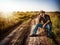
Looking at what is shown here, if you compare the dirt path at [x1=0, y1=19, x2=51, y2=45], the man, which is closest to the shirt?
the man

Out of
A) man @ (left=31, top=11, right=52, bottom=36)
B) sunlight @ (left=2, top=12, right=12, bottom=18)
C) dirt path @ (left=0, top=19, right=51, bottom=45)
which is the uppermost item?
sunlight @ (left=2, top=12, right=12, bottom=18)

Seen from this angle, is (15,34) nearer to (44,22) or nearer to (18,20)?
(18,20)

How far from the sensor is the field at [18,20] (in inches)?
77.9

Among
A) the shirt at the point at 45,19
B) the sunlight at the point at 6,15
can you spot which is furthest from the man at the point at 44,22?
the sunlight at the point at 6,15

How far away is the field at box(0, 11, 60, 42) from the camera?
77.9 inches

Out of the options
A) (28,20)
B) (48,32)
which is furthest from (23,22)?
(48,32)

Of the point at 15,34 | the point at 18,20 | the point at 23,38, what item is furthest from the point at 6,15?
the point at 23,38

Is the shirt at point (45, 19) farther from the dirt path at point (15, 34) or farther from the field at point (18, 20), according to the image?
the dirt path at point (15, 34)

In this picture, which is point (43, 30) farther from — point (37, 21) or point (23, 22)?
point (23, 22)

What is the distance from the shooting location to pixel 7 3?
2.06 meters

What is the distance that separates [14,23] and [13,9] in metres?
0.20

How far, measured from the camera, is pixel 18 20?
6.76ft

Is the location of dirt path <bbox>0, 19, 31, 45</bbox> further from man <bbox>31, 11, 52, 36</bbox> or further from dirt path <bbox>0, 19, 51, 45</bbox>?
man <bbox>31, 11, 52, 36</bbox>

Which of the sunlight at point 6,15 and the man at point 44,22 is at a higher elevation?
the sunlight at point 6,15
